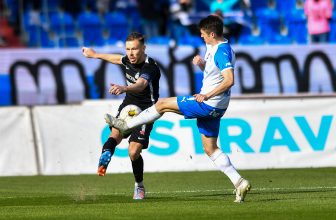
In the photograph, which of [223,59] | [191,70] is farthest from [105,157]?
[191,70]

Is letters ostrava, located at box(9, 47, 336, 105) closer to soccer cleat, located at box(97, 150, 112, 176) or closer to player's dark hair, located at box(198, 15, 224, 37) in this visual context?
soccer cleat, located at box(97, 150, 112, 176)

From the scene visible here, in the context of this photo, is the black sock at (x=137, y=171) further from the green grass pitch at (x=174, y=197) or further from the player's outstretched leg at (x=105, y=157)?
the player's outstretched leg at (x=105, y=157)

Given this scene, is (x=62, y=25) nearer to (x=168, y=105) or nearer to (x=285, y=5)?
(x=285, y=5)

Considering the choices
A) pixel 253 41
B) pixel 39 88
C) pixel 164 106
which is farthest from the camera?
pixel 253 41

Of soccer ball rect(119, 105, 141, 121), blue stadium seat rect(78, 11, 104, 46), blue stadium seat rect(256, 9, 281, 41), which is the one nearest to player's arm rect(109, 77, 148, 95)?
soccer ball rect(119, 105, 141, 121)

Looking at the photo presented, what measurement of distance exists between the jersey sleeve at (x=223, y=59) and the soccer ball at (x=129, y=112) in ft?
4.87

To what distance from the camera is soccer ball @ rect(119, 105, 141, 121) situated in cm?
1184

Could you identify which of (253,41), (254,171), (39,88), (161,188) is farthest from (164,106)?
(253,41)

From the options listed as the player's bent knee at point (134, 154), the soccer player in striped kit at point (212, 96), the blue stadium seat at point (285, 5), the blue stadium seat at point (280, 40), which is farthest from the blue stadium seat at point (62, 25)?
the soccer player in striped kit at point (212, 96)

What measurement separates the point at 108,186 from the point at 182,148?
302 centimetres

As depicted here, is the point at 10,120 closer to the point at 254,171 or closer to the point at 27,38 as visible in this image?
the point at 254,171

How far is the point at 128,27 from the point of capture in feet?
78.9

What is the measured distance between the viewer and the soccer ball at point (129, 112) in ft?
38.9

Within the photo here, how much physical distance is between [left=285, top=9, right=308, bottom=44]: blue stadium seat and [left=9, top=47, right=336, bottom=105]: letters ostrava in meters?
2.01
